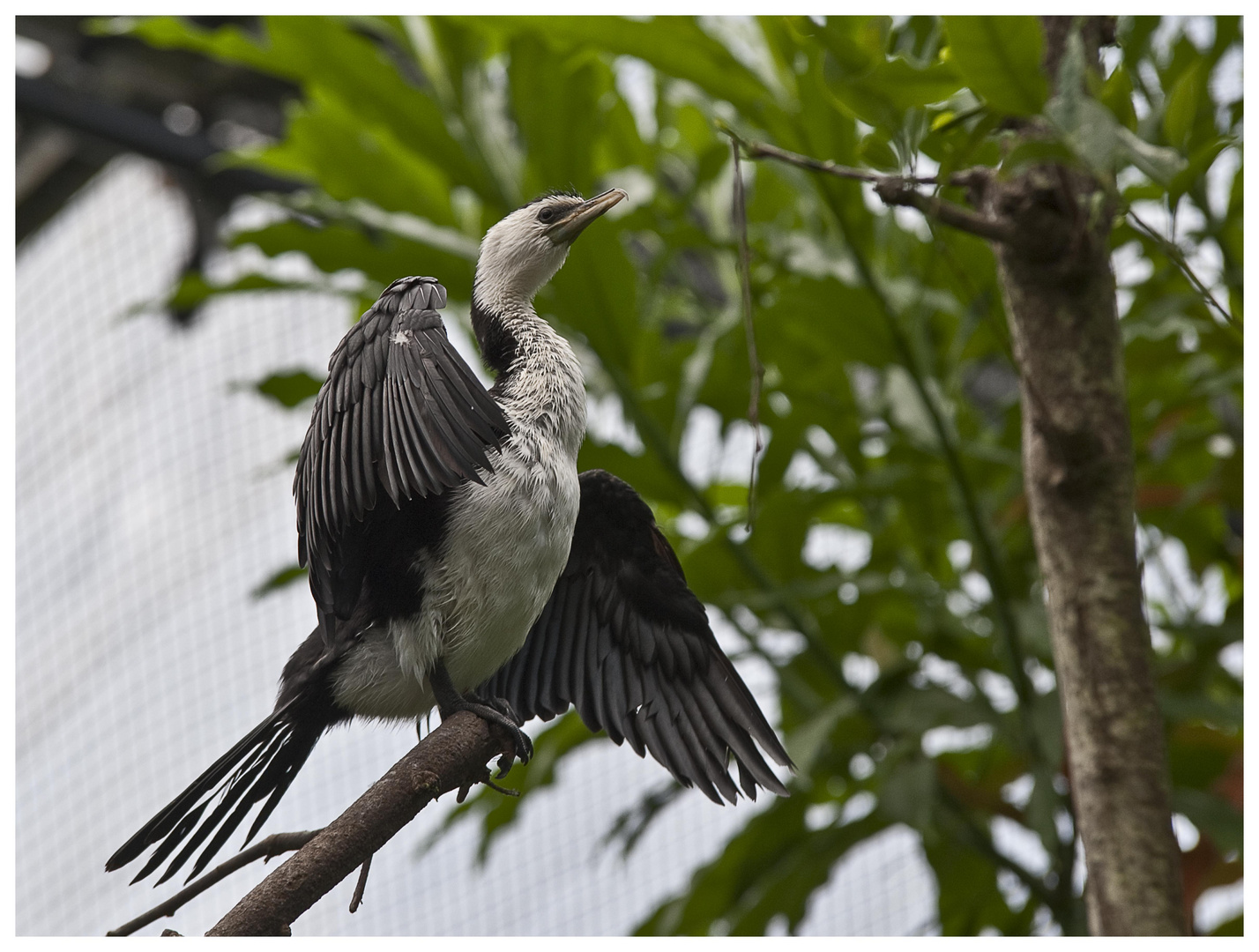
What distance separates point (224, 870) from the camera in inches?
20.2

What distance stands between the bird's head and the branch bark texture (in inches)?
9.3

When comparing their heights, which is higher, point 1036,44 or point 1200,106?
point 1200,106

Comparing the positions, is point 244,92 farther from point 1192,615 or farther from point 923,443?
point 1192,615

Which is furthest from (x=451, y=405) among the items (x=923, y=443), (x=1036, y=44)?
(x=923, y=443)

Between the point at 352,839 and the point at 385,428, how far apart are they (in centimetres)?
18

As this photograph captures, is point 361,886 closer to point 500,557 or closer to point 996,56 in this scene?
point 500,557

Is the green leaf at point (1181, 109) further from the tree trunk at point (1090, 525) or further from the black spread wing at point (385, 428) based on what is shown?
the black spread wing at point (385, 428)

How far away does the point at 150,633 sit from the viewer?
3.15 metres

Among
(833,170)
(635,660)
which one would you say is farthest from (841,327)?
(635,660)

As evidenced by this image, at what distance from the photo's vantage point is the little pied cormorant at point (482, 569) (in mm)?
555

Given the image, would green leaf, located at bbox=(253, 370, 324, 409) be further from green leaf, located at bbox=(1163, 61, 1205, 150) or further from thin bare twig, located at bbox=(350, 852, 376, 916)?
green leaf, located at bbox=(1163, 61, 1205, 150)

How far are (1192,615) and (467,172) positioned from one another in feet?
4.87

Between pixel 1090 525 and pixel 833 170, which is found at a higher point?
pixel 833 170

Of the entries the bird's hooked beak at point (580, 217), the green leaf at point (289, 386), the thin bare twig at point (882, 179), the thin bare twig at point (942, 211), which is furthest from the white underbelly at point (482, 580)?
the green leaf at point (289, 386)
